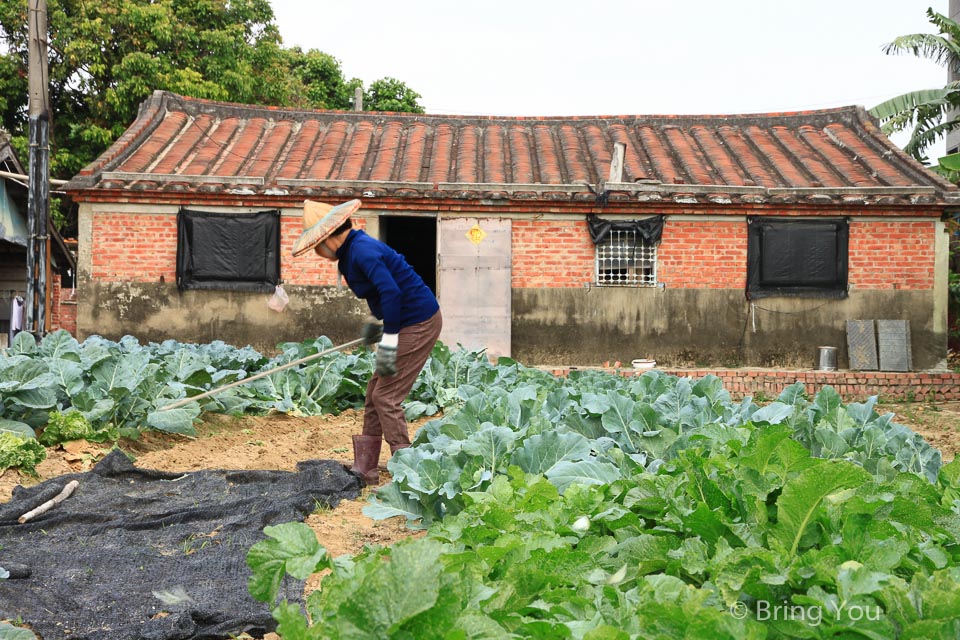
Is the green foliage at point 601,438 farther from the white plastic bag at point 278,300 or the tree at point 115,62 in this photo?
the tree at point 115,62

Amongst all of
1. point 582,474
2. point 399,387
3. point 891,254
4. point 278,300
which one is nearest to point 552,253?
point 278,300

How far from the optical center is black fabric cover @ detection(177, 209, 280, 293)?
12820mm

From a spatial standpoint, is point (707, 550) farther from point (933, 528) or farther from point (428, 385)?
point (428, 385)

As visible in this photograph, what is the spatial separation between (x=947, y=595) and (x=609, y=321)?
11.5m

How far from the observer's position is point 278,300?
1291cm

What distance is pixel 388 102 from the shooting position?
98.3 ft

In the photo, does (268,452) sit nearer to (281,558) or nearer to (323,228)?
(323,228)

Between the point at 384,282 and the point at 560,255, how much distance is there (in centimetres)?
807

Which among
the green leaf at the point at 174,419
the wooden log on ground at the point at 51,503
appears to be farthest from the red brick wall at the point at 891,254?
the wooden log on ground at the point at 51,503

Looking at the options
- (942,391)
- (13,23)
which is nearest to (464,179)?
(942,391)

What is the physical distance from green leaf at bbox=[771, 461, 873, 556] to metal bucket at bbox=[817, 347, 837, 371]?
11.4 meters

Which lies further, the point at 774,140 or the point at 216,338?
the point at 774,140

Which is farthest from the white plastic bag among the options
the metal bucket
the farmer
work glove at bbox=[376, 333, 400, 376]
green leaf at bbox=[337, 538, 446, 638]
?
green leaf at bbox=[337, 538, 446, 638]

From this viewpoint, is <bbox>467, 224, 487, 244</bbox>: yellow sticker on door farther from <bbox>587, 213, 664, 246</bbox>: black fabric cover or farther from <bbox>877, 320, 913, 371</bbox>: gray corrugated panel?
<bbox>877, 320, 913, 371</bbox>: gray corrugated panel
